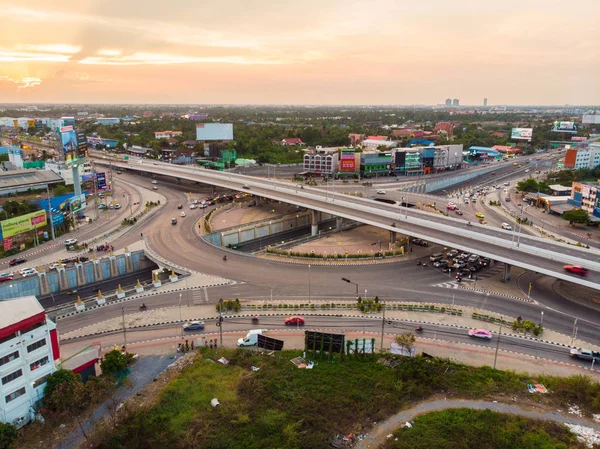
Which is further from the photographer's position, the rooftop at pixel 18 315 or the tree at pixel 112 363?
the tree at pixel 112 363

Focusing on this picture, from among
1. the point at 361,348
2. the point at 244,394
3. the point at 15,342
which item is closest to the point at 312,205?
the point at 361,348

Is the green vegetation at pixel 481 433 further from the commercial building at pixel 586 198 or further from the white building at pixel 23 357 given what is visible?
the commercial building at pixel 586 198

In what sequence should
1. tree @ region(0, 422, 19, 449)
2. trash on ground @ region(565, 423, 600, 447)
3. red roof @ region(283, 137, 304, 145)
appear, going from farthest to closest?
red roof @ region(283, 137, 304, 145)
trash on ground @ region(565, 423, 600, 447)
tree @ region(0, 422, 19, 449)

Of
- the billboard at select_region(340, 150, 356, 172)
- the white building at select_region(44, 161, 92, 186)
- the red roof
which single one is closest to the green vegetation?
the white building at select_region(44, 161, 92, 186)

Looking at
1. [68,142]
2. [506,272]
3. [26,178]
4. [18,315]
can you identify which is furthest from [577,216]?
[26,178]

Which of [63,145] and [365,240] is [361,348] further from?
[63,145]

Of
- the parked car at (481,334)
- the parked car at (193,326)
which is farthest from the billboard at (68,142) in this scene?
the parked car at (481,334)

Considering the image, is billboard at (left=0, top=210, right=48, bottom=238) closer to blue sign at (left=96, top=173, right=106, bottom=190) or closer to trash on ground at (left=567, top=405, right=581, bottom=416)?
blue sign at (left=96, top=173, right=106, bottom=190)
